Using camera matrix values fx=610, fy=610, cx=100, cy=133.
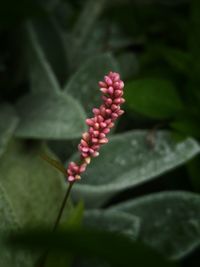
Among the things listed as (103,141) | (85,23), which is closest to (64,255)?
(103,141)

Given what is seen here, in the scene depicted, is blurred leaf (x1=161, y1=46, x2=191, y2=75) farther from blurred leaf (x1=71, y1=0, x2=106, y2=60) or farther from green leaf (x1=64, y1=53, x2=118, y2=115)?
blurred leaf (x1=71, y1=0, x2=106, y2=60)

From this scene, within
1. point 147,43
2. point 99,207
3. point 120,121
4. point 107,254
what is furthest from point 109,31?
point 107,254

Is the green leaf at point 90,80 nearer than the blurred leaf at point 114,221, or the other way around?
the blurred leaf at point 114,221

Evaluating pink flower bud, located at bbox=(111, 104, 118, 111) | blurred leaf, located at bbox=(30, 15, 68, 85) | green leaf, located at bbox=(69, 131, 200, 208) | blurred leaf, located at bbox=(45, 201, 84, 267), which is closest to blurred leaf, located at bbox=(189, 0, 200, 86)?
green leaf, located at bbox=(69, 131, 200, 208)

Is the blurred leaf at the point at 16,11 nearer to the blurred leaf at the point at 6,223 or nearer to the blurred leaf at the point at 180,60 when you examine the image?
the blurred leaf at the point at 180,60

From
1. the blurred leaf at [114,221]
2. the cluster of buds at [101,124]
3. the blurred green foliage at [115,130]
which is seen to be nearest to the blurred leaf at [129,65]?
the blurred green foliage at [115,130]

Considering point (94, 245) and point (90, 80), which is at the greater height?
point (94, 245)

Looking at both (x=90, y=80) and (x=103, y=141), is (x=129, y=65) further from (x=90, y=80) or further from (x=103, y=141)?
(x=103, y=141)
